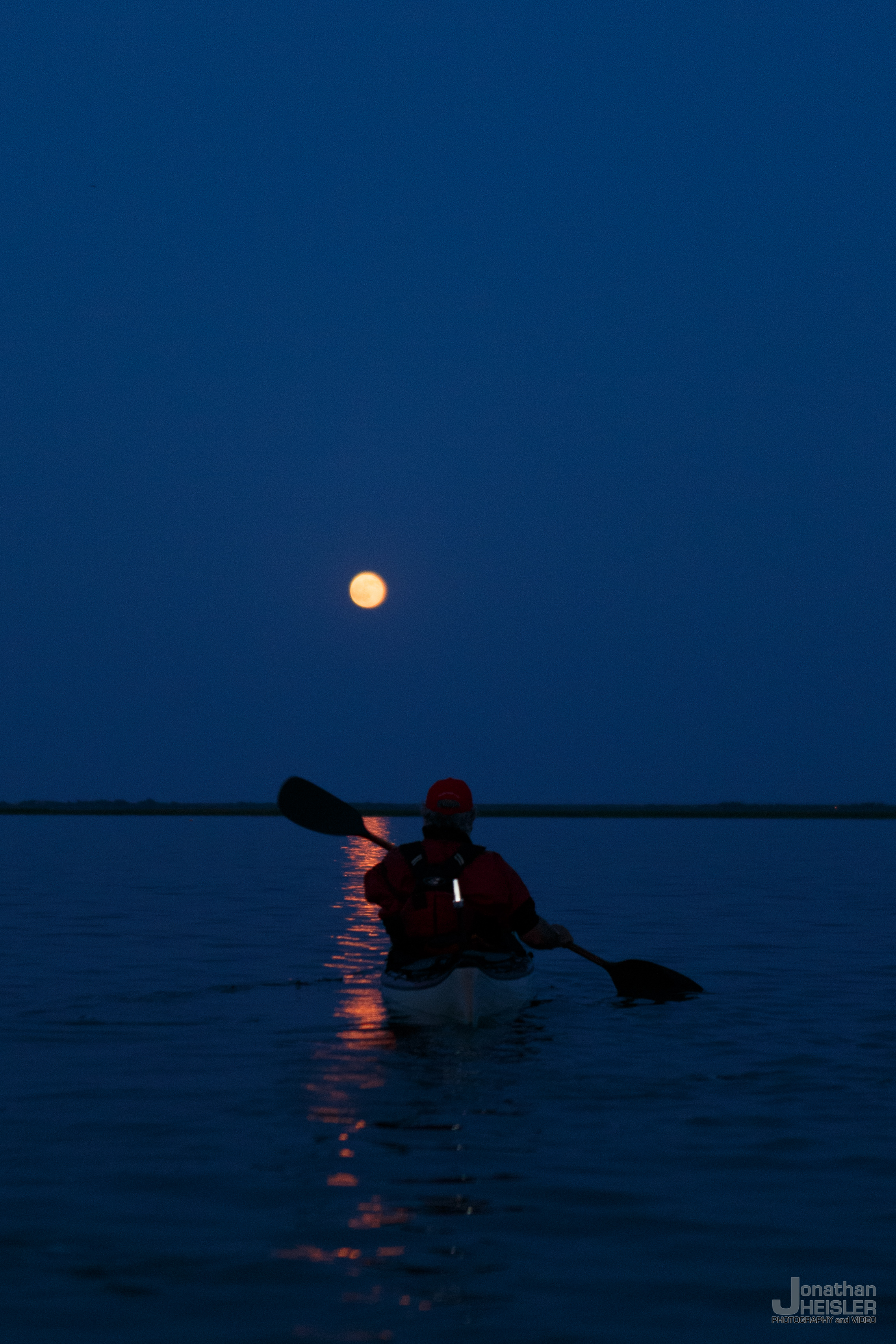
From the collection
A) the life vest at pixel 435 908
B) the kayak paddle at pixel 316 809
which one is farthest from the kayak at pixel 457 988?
the kayak paddle at pixel 316 809

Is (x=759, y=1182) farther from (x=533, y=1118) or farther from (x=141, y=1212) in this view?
(x=141, y=1212)

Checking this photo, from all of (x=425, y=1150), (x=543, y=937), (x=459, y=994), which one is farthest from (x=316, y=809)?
(x=425, y=1150)

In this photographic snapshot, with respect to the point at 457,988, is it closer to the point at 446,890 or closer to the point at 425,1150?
the point at 446,890

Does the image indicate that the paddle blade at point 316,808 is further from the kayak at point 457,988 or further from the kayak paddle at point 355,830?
the kayak at point 457,988

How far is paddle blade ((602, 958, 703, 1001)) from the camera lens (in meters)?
16.1

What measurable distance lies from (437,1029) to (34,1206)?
20.3ft

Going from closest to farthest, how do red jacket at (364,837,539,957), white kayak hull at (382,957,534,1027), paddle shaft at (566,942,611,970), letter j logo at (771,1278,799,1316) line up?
letter j logo at (771,1278,799,1316)
white kayak hull at (382,957,534,1027)
red jacket at (364,837,539,957)
paddle shaft at (566,942,611,970)

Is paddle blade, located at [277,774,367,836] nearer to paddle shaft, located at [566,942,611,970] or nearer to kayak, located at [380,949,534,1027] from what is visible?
paddle shaft, located at [566,942,611,970]

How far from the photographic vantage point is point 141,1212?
7.48 meters

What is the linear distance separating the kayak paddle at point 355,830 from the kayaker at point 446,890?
2.73 metres

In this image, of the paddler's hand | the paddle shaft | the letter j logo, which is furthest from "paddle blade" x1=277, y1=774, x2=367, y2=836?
the letter j logo

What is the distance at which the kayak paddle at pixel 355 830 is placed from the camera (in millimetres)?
16219

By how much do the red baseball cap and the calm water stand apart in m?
2.10

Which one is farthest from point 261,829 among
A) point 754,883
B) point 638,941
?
point 638,941
